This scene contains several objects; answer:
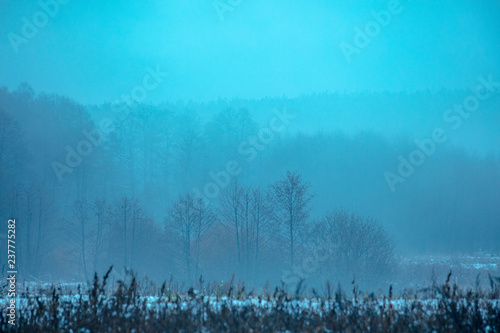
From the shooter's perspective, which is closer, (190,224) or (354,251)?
(354,251)

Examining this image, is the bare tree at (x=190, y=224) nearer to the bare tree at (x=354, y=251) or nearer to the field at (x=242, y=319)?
the bare tree at (x=354, y=251)

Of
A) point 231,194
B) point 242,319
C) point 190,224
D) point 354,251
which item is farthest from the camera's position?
point 231,194

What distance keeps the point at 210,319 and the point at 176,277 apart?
4059 cm

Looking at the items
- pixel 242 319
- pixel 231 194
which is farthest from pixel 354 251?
pixel 242 319

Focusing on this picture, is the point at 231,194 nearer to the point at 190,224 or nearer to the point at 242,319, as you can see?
the point at 190,224

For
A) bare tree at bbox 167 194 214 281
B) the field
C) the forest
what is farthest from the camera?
bare tree at bbox 167 194 214 281

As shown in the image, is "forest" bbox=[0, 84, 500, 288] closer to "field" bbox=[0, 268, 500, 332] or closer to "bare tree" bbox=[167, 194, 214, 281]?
"bare tree" bbox=[167, 194, 214, 281]

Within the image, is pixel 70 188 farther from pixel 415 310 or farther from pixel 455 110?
pixel 455 110

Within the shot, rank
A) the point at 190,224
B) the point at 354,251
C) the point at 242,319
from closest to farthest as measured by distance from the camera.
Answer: the point at 242,319, the point at 354,251, the point at 190,224

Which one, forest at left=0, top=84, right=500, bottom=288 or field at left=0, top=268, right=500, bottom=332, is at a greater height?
forest at left=0, top=84, right=500, bottom=288

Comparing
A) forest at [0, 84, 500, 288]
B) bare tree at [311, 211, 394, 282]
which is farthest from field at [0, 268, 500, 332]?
bare tree at [311, 211, 394, 282]

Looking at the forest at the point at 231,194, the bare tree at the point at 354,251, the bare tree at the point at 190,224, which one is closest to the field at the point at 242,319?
the forest at the point at 231,194

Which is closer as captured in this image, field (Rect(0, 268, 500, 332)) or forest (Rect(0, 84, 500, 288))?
field (Rect(0, 268, 500, 332))

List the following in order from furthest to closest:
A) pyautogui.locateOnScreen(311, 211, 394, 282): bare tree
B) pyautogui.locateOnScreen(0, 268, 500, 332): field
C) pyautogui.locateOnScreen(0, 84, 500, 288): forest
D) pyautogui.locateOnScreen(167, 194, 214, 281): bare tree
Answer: pyautogui.locateOnScreen(167, 194, 214, 281): bare tree < pyautogui.locateOnScreen(0, 84, 500, 288): forest < pyautogui.locateOnScreen(311, 211, 394, 282): bare tree < pyautogui.locateOnScreen(0, 268, 500, 332): field
